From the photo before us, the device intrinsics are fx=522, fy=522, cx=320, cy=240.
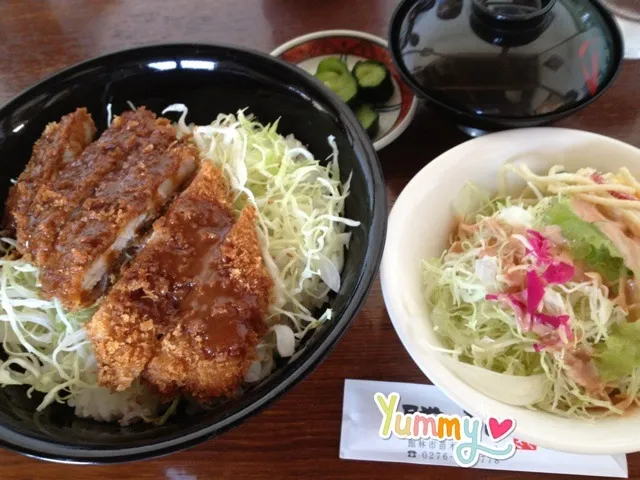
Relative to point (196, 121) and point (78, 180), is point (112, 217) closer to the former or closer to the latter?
point (78, 180)

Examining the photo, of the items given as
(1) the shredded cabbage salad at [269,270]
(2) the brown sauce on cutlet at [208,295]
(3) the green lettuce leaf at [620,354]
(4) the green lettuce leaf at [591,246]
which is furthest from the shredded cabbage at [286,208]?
(3) the green lettuce leaf at [620,354]

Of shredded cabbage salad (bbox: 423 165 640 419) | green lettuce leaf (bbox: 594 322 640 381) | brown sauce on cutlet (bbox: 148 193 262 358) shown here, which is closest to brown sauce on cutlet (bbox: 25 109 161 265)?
brown sauce on cutlet (bbox: 148 193 262 358)

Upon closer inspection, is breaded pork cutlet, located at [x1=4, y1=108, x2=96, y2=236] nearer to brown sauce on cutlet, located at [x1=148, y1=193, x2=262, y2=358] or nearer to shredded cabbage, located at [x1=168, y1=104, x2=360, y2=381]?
shredded cabbage, located at [x1=168, y1=104, x2=360, y2=381]

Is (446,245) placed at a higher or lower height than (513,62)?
lower

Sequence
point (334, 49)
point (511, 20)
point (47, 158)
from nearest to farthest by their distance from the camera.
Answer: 1. point (47, 158)
2. point (511, 20)
3. point (334, 49)

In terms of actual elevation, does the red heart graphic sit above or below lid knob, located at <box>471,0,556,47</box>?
below

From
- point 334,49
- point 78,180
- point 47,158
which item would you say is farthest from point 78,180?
point 334,49

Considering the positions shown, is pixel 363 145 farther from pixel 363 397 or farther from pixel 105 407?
pixel 105 407
